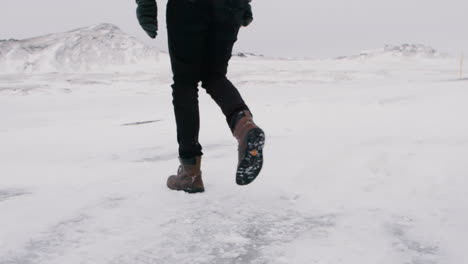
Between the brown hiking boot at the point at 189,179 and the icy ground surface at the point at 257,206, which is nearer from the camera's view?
the icy ground surface at the point at 257,206

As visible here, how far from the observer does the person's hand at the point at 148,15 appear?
1477 millimetres

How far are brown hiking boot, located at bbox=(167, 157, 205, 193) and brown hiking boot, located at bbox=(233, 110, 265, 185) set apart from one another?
269 millimetres

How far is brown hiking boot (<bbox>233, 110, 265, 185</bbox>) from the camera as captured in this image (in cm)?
137

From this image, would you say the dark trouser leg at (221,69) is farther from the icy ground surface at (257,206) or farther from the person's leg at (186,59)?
the icy ground surface at (257,206)

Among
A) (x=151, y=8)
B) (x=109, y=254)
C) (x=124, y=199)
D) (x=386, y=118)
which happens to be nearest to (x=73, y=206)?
(x=124, y=199)

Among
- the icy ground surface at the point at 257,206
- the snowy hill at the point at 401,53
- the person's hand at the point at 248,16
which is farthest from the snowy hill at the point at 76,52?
the person's hand at the point at 248,16

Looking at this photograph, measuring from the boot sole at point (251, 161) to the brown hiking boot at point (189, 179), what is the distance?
0.89 ft

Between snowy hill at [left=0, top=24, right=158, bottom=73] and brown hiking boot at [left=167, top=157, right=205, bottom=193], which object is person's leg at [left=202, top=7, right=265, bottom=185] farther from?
snowy hill at [left=0, top=24, right=158, bottom=73]

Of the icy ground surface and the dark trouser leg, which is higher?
the dark trouser leg

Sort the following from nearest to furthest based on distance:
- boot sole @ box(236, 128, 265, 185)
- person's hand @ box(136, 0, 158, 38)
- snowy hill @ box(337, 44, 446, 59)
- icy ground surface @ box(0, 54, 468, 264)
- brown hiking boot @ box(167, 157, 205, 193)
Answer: icy ground surface @ box(0, 54, 468, 264) → boot sole @ box(236, 128, 265, 185) → person's hand @ box(136, 0, 158, 38) → brown hiking boot @ box(167, 157, 205, 193) → snowy hill @ box(337, 44, 446, 59)

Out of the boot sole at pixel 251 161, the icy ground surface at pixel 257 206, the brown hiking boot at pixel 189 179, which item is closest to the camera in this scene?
the icy ground surface at pixel 257 206

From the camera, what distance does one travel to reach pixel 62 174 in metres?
2.02

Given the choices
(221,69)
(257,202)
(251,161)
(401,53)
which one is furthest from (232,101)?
(401,53)

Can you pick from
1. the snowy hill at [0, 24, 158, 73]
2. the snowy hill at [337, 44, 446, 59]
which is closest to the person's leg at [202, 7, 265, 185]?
the snowy hill at [0, 24, 158, 73]
